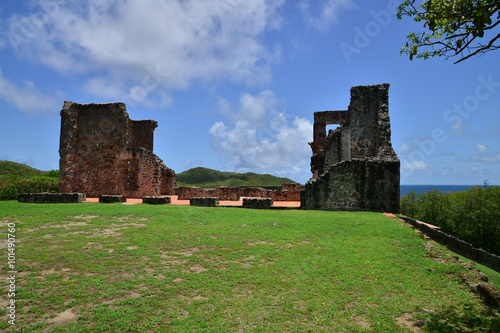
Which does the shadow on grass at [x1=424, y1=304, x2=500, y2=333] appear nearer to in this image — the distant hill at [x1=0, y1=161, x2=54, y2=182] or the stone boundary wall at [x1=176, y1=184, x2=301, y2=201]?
the stone boundary wall at [x1=176, y1=184, x2=301, y2=201]

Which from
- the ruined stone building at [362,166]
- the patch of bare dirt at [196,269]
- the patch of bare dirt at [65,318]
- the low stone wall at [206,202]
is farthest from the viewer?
the low stone wall at [206,202]

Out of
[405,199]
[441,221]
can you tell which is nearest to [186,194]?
[441,221]

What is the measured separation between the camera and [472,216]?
24047mm

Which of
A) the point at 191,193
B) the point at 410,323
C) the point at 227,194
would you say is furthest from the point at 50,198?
the point at 410,323

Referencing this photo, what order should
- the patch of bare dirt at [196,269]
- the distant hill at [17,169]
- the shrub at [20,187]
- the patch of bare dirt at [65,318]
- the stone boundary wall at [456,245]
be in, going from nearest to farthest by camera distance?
the patch of bare dirt at [65,318], the patch of bare dirt at [196,269], the stone boundary wall at [456,245], the shrub at [20,187], the distant hill at [17,169]

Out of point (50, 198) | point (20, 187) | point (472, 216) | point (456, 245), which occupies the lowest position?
point (472, 216)

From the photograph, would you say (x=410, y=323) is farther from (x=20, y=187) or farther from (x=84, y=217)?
(x=20, y=187)

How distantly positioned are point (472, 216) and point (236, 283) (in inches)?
1061

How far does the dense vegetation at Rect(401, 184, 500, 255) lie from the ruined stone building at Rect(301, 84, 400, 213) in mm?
14302

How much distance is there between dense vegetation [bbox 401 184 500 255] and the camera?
2316 centimetres

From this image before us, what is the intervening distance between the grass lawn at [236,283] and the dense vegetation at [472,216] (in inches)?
851

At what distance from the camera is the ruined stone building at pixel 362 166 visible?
40.0ft

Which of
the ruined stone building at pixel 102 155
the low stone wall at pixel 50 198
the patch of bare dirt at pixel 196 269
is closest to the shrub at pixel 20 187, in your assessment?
the ruined stone building at pixel 102 155

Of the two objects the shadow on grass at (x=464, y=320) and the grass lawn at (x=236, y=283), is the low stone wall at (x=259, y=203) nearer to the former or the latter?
the grass lawn at (x=236, y=283)
